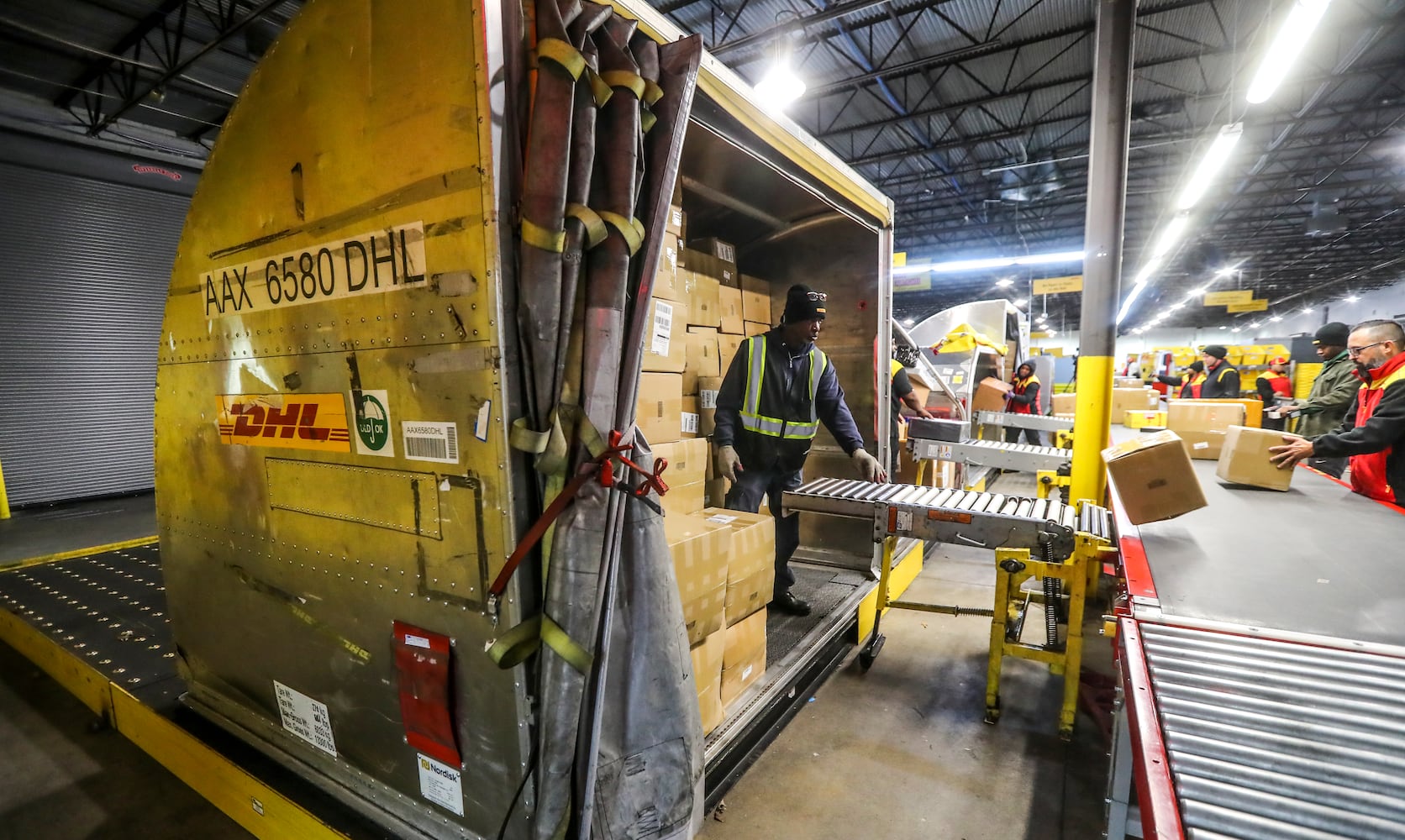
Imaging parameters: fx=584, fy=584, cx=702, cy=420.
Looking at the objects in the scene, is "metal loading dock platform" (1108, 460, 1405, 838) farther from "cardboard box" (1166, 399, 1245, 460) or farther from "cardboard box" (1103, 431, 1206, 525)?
"cardboard box" (1166, 399, 1245, 460)

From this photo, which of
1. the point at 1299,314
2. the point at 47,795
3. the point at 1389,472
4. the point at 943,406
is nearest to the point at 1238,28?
the point at 943,406

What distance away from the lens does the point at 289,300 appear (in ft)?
5.92

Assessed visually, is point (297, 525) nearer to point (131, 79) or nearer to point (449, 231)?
point (449, 231)

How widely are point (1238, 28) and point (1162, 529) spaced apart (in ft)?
32.4

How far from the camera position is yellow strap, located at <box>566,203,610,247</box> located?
1370 mm

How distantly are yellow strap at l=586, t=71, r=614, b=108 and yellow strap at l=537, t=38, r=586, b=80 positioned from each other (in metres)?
0.05

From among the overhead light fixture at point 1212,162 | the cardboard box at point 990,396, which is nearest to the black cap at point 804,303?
the cardboard box at point 990,396

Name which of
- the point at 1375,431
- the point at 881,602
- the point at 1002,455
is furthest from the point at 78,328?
the point at 1375,431

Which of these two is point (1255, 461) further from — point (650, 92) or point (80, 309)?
point (80, 309)

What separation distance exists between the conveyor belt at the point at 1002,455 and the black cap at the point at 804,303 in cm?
217

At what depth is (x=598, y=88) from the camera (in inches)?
54.2

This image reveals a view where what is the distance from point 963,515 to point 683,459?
1411 millimetres

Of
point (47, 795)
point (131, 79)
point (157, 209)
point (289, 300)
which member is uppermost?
point (131, 79)

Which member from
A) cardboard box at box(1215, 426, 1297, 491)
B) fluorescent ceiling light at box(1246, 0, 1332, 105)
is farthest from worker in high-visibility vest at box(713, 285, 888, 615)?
fluorescent ceiling light at box(1246, 0, 1332, 105)
